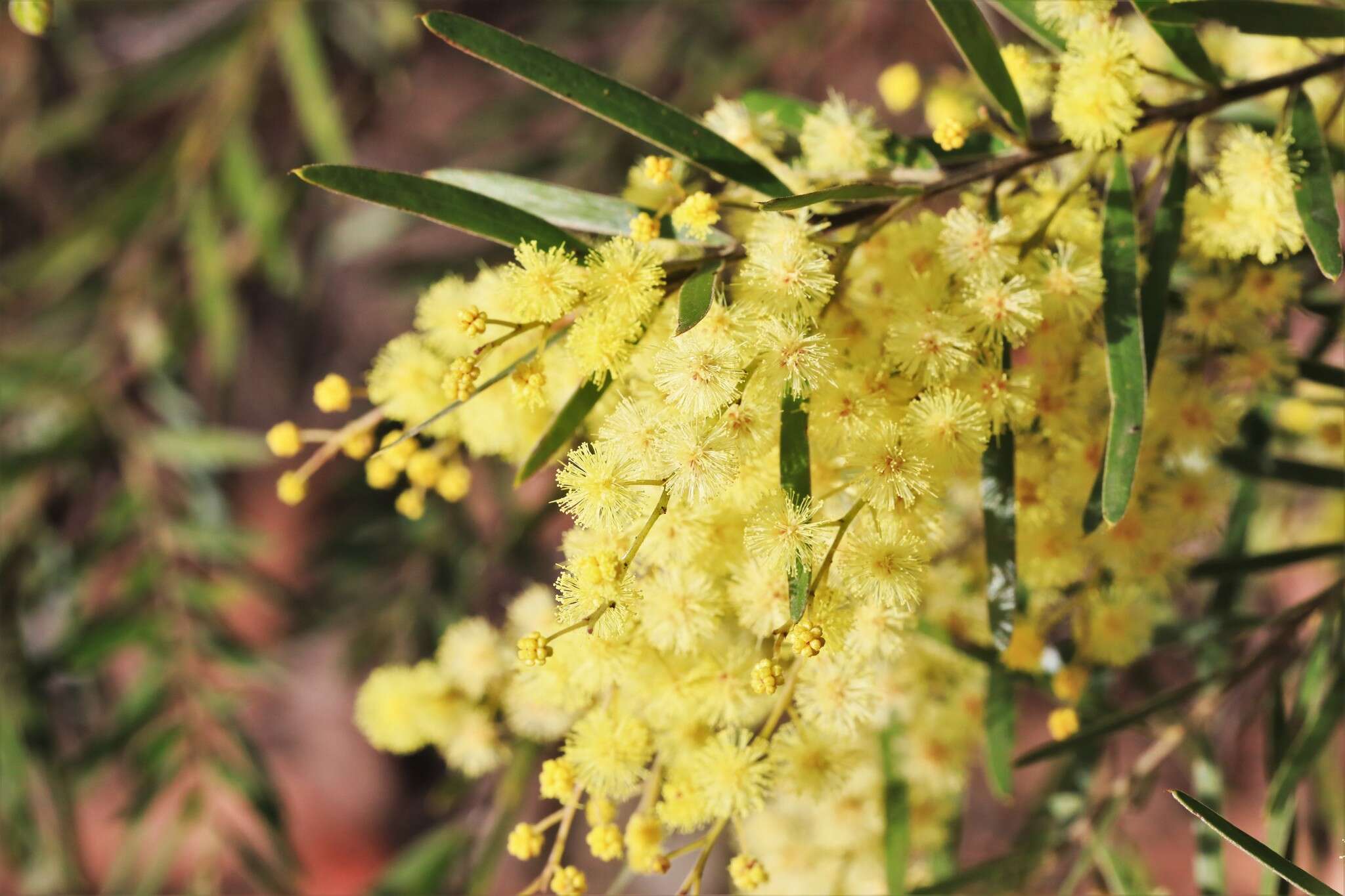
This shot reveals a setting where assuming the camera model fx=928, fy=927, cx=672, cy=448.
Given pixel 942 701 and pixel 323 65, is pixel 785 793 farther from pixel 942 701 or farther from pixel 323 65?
pixel 323 65

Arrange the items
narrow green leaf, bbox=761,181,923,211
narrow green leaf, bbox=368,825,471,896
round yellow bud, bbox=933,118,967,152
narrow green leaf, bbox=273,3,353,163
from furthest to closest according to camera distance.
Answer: narrow green leaf, bbox=273,3,353,163 → narrow green leaf, bbox=368,825,471,896 → round yellow bud, bbox=933,118,967,152 → narrow green leaf, bbox=761,181,923,211

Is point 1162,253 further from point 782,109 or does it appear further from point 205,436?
point 205,436

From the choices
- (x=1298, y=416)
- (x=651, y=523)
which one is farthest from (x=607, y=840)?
(x=1298, y=416)

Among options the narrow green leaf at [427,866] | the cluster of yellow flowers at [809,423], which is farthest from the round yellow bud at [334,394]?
the narrow green leaf at [427,866]

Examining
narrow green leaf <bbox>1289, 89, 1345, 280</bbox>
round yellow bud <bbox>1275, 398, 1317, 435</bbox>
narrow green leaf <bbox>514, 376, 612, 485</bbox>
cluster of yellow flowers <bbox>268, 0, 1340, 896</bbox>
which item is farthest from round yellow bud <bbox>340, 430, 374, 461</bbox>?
round yellow bud <bbox>1275, 398, 1317, 435</bbox>

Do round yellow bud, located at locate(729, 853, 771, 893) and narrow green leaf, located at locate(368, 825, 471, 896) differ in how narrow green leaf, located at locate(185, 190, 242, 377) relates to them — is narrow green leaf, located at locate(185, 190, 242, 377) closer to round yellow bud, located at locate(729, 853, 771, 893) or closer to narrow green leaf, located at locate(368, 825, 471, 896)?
narrow green leaf, located at locate(368, 825, 471, 896)

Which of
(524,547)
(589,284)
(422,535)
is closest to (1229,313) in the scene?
(589,284)
